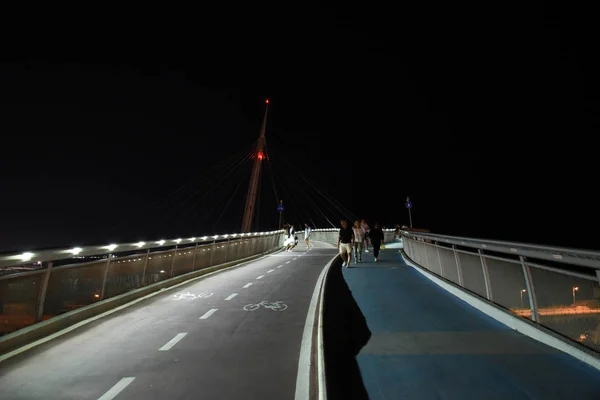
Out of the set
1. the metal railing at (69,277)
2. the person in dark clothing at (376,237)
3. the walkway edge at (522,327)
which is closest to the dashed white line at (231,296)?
the metal railing at (69,277)

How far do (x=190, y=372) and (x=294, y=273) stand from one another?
10114 millimetres

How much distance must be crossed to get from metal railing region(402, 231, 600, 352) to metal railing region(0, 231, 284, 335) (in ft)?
27.2

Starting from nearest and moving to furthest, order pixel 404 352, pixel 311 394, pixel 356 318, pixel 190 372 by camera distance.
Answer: pixel 311 394
pixel 190 372
pixel 404 352
pixel 356 318

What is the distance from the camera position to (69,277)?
26.6ft

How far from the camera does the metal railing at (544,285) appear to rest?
502 cm

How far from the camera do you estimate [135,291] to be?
1032 cm

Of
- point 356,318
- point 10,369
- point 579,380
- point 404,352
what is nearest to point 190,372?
point 10,369

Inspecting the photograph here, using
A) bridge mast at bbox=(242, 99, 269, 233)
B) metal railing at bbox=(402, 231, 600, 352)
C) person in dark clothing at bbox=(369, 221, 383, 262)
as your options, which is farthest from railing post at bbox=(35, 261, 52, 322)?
bridge mast at bbox=(242, 99, 269, 233)

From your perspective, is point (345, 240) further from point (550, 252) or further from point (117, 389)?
point (117, 389)

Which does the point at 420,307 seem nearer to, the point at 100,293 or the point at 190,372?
the point at 190,372

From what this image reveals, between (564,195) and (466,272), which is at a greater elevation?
(564,195)

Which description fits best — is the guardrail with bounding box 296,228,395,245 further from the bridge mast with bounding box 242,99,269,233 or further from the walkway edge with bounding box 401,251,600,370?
the walkway edge with bounding box 401,251,600,370

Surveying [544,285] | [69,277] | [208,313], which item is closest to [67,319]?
[69,277]

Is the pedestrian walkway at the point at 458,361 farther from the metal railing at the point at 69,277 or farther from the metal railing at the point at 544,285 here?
the metal railing at the point at 69,277
